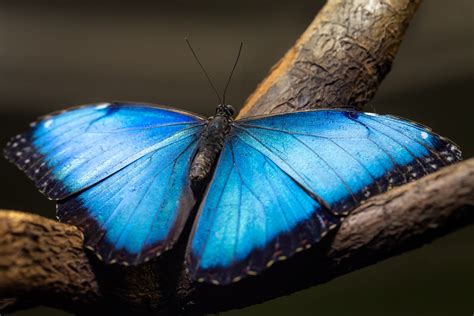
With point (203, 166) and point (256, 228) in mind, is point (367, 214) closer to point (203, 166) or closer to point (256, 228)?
point (256, 228)

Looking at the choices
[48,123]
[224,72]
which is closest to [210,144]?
[48,123]

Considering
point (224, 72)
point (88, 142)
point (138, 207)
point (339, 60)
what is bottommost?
point (138, 207)

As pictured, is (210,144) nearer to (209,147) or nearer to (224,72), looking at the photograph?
(209,147)

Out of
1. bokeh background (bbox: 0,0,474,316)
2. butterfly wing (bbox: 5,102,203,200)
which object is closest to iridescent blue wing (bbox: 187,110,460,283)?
butterfly wing (bbox: 5,102,203,200)

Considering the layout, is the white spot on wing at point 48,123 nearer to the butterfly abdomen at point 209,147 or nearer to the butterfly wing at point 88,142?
the butterfly wing at point 88,142

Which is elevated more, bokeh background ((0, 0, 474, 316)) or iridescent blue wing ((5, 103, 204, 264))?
bokeh background ((0, 0, 474, 316))

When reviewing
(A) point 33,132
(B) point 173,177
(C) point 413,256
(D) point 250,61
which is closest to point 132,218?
(B) point 173,177

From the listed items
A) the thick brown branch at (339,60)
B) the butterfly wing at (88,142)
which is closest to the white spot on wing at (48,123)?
the butterfly wing at (88,142)

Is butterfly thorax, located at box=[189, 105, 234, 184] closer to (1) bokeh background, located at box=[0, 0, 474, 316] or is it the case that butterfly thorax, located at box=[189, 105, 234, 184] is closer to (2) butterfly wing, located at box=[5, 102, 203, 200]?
(2) butterfly wing, located at box=[5, 102, 203, 200]
